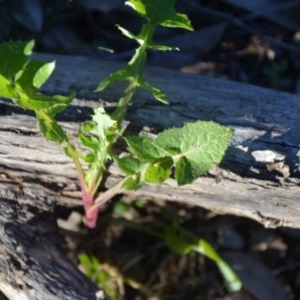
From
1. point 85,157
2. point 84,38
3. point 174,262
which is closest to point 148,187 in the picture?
point 85,157

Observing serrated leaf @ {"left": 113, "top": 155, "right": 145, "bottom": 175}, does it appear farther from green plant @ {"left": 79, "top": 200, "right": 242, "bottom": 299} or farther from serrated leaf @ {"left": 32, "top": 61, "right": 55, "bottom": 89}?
green plant @ {"left": 79, "top": 200, "right": 242, "bottom": 299}

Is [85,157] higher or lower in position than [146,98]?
lower

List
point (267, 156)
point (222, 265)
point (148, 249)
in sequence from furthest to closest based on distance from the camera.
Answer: point (148, 249) → point (222, 265) → point (267, 156)

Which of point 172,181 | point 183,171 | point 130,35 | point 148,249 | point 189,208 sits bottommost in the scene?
point 148,249

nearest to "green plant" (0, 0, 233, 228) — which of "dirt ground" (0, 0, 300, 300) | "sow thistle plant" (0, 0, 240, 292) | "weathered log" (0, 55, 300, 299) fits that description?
"sow thistle plant" (0, 0, 240, 292)

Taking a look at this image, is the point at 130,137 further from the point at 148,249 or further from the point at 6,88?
the point at 148,249

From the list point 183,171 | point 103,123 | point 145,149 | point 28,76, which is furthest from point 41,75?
point 183,171

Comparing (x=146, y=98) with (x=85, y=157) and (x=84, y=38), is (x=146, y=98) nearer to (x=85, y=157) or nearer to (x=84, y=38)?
(x=85, y=157)

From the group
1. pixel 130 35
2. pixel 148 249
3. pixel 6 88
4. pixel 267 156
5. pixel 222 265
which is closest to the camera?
pixel 6 88
